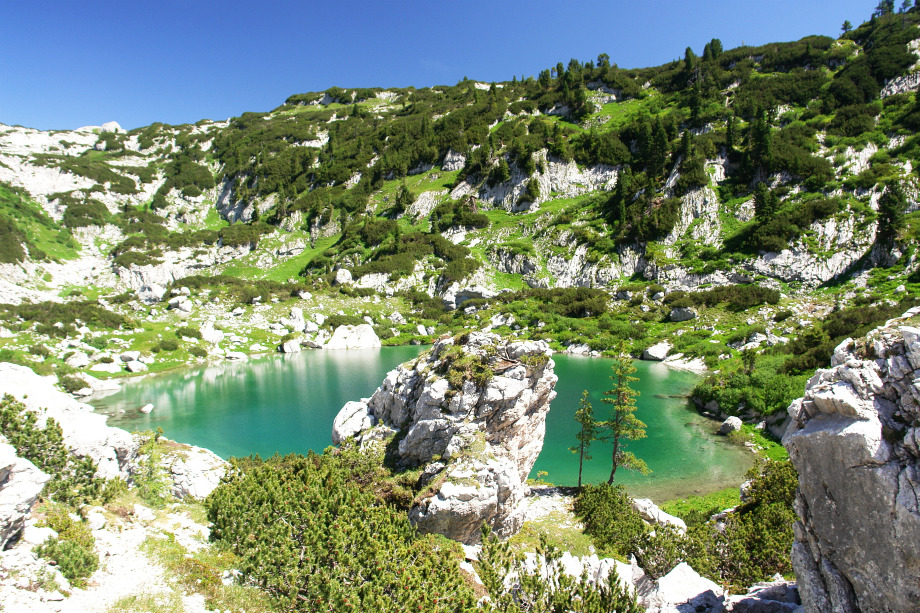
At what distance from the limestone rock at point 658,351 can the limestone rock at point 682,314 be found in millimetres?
8547

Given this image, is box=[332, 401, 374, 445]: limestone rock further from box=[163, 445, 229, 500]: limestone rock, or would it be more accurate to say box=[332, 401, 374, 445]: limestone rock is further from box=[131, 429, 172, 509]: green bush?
box=[131, 429, 172, 509]: green bush

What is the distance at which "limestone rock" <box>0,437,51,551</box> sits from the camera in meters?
6.67

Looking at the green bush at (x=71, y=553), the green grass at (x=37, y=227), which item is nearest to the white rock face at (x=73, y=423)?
the green bush at (x=71, y=553)

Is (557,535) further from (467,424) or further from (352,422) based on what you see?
(352,422)

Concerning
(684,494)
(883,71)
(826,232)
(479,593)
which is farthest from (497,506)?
(883,71)

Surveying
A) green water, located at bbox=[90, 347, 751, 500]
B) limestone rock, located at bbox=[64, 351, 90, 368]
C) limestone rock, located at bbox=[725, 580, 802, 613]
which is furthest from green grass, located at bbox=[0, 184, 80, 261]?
limestone rock, located at bbox=[725, 580, 802, 613]

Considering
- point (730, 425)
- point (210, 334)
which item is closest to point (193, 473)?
point (730, 425)

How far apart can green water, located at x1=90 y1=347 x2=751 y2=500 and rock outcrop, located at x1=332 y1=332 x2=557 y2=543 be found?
315 inches

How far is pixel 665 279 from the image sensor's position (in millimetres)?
79562

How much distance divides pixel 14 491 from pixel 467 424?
45.8 ft

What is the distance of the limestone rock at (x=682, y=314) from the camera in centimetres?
6594

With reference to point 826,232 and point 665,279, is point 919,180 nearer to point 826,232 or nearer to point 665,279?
point 826,232

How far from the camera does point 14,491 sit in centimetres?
691

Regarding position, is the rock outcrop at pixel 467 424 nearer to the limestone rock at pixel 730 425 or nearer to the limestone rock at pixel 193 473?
the limestone rock at pixel 193 473
